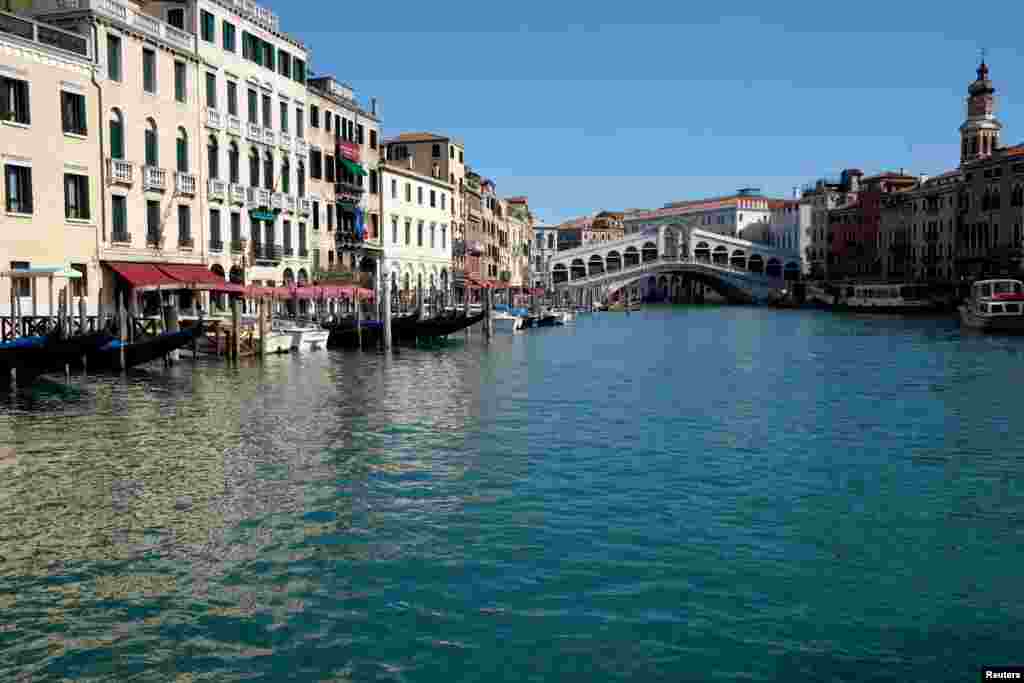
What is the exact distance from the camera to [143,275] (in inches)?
983

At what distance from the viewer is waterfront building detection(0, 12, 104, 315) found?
71.4 feet

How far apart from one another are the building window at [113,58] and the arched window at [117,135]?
2.90 ft

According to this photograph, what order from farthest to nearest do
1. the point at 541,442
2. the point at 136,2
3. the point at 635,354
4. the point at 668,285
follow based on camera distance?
the point at 668,285 → the point at 635,354 → the point at 136,2 → the point at 541,442

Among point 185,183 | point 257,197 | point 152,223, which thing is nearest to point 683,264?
point 257,197

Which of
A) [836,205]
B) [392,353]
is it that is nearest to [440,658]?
[392,353]

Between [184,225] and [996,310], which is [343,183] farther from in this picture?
[996,310]

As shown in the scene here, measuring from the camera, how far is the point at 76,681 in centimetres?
541

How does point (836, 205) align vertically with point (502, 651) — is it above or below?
above

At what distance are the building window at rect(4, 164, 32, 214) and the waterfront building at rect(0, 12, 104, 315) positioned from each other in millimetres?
22

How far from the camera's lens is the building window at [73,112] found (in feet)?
76.1

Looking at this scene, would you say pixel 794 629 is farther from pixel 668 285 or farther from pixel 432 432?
pixel 668 285

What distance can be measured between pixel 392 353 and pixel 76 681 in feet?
77.1

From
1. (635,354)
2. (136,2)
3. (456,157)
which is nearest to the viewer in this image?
(136,2)

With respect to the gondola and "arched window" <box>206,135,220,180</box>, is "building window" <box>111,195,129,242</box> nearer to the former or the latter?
"arched window" <box>206,135,220,180</box>
